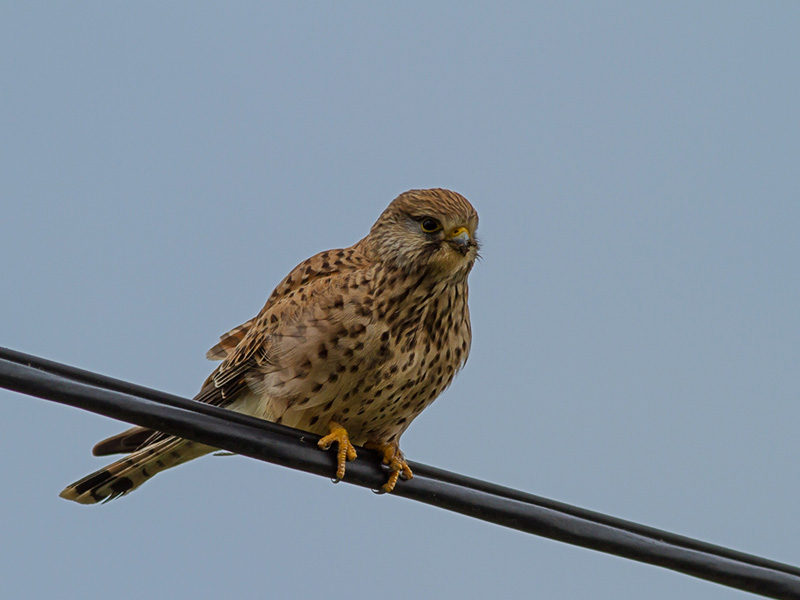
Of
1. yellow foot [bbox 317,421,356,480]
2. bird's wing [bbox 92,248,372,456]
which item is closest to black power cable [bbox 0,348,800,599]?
yellow foot [bbox 317,421,356,480]

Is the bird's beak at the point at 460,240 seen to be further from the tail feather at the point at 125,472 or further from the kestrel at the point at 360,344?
the tail feather at the point at 125,472

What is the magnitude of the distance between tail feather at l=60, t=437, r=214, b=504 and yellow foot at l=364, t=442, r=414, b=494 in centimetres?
66

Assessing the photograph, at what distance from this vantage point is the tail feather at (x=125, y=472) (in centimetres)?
441

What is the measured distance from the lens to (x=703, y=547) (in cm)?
318

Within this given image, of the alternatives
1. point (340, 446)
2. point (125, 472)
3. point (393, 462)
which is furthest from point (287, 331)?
point (125, 472)

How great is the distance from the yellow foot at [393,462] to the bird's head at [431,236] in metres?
0.62

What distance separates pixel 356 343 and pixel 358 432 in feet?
1.24

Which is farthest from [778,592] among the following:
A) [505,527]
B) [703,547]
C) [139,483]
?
[139,483]

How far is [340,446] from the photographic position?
12.7 ft

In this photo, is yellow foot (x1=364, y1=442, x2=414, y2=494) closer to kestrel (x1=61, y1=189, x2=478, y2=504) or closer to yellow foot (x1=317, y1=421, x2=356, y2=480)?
kestrel (x1=61, y1=189, x2=478, y2=504)

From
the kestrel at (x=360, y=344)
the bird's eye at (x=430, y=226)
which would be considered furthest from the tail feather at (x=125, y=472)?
the bird's eye at (x=430, y=226)

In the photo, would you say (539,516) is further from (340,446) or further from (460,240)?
(460,240)

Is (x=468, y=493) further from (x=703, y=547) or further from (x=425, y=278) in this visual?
(x=425, y=278)

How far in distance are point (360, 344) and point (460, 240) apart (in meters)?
0.52
